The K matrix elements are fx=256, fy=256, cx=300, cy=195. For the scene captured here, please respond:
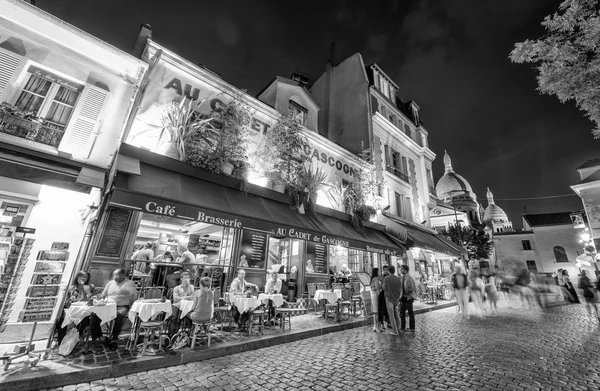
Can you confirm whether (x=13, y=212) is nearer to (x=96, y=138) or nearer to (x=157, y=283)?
(x=96, y=138)

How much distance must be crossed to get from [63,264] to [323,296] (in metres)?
7.06

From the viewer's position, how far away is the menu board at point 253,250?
956 centimetres

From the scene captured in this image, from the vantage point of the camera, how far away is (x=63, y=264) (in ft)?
19.5

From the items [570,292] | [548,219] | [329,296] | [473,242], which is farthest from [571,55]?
[548,219]

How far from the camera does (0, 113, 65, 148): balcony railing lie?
18.6 feet

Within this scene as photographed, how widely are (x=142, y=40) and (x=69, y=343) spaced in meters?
8.56

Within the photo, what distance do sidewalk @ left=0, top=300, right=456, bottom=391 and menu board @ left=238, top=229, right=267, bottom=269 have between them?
10.5 ft

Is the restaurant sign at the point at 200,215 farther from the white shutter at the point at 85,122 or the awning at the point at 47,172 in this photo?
the white shutter at the point at 85,122

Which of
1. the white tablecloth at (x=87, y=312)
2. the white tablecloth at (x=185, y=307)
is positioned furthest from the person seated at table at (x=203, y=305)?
the white tablecloth at (x=87, y=312)

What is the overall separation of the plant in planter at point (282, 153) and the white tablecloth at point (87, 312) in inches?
249

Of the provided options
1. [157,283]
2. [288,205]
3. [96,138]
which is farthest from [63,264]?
[288,205]

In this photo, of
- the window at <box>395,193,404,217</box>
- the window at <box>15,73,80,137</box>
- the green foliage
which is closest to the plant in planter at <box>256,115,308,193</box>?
the green foliage

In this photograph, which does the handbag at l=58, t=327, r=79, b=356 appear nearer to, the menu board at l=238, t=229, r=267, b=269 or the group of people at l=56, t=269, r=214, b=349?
the group of people at l=56, t=269, r=214, b=349

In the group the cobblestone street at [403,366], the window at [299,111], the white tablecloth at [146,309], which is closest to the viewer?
the cobblestone street at [403,366]
